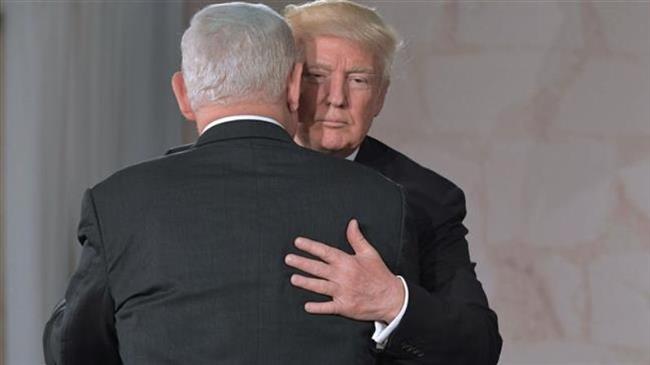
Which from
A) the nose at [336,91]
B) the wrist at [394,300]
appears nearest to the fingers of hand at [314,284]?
the wrist at [394,300]

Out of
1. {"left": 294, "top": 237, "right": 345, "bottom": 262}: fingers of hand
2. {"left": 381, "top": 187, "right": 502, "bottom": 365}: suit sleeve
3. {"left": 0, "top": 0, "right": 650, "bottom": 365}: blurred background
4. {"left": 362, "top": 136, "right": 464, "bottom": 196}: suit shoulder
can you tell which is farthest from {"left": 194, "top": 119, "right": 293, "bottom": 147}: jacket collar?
{"left": 0, "top": 0, "right": 650, "bottom": 365}: blurred background

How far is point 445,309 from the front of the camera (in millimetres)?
1939

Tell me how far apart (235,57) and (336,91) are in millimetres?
467

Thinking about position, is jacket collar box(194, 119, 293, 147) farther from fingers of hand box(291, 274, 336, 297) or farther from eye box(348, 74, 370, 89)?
eye box(348, 74, 370, 89)

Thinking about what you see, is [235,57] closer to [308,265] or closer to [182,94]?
[182,94]

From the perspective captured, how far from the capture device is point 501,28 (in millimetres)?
4406

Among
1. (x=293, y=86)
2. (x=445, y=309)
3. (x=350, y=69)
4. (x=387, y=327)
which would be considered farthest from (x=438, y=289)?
(x=293, y=86)

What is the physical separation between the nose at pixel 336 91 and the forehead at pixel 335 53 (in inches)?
0.9

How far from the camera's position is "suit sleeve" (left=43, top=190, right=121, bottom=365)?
1.73 m

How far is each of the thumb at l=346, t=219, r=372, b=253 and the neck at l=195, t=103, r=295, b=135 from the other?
0.59 feet

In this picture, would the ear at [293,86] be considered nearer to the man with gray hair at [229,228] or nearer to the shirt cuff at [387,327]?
the man with gray hair at [229,228]

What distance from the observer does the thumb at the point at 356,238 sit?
5.71 feet

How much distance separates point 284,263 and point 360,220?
0.42 feet

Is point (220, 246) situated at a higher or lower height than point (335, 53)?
lower
